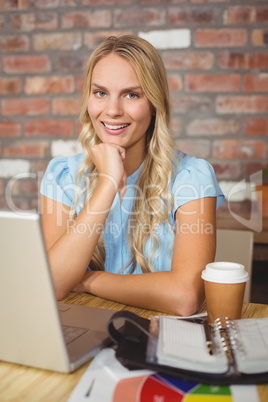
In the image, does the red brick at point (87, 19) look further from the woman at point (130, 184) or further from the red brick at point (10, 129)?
the woman at point (130, 184)

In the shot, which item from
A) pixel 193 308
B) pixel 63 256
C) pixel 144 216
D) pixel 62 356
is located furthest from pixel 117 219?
pixel 62 356

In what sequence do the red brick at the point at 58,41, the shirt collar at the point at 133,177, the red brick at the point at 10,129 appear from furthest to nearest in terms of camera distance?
the red brick at the point at 10,129, the red brick at the point at 58,41, the shirt collar at the point at 133,177

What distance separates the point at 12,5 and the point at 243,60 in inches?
44.3

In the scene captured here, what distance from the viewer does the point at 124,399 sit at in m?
0.59

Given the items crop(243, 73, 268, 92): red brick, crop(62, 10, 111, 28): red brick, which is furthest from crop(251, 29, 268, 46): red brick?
crop(62, 10, 111, 28): red brick

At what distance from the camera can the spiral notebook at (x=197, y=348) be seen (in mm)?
626

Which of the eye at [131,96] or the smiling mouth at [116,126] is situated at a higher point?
the eye at [131,96]

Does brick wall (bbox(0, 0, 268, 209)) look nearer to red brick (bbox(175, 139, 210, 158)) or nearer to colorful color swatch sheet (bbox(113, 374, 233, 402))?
red brick (bbox(175, 139, 210, 158))

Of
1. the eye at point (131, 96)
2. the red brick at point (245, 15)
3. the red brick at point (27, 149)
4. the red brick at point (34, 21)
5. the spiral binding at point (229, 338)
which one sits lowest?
the spiral binding at point (229, 338)

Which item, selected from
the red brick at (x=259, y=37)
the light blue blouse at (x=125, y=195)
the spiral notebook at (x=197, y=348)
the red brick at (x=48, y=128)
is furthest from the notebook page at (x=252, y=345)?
the red brick at (x=48, y=128)

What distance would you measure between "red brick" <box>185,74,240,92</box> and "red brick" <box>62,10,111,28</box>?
464mm

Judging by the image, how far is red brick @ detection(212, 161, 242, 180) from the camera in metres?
1.89

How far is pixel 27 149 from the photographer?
2131 mm

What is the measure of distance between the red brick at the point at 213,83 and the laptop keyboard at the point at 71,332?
1.36 m
